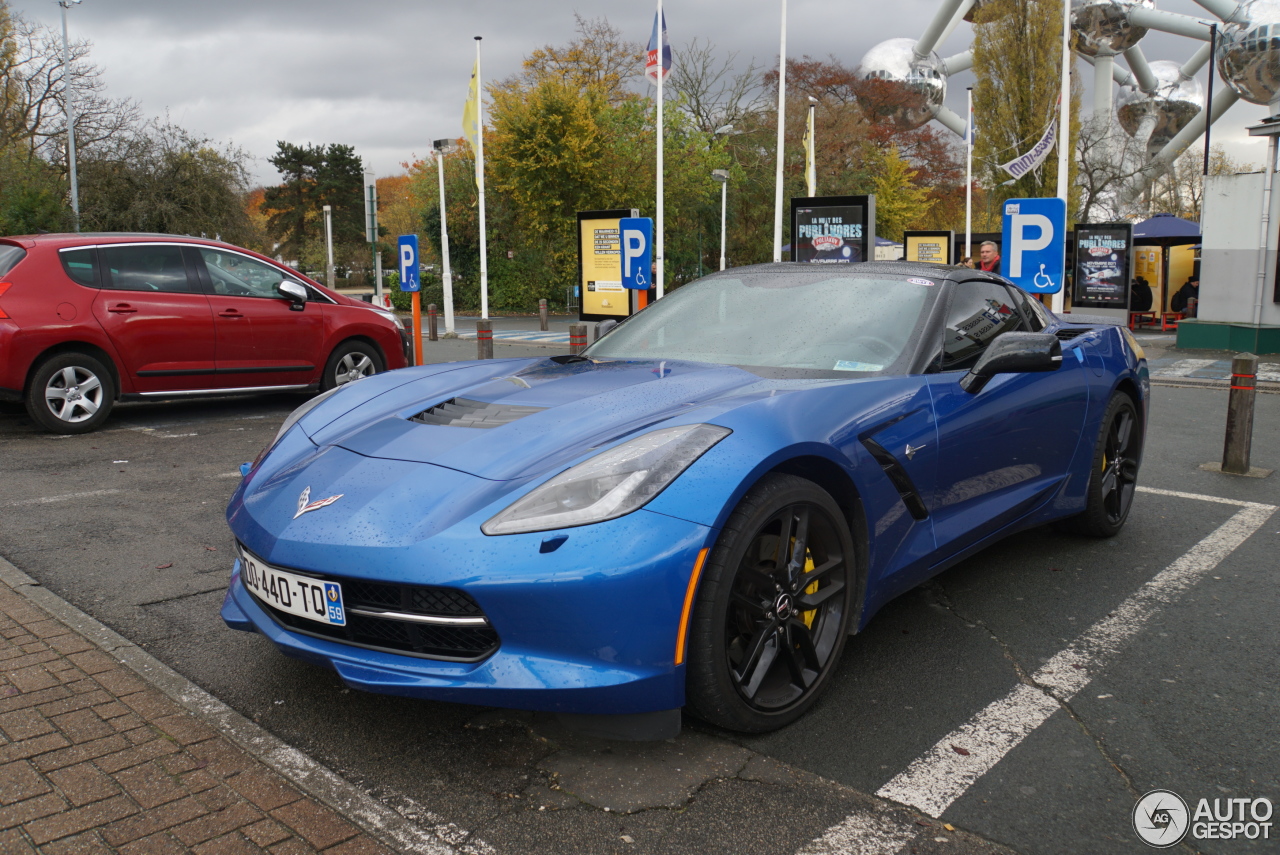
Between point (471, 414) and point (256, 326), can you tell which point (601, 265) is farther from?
point (471, 414)

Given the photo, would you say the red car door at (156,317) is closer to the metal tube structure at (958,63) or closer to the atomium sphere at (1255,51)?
the atomium sphere at (1255,51)

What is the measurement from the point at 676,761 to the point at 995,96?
41.9 metres

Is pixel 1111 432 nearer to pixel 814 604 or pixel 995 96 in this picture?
pixel 814 604

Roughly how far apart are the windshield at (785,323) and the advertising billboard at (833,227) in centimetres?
1207

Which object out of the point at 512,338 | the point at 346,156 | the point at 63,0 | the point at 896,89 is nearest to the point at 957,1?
the point at 896,89

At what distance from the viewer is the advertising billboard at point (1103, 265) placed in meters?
21.5

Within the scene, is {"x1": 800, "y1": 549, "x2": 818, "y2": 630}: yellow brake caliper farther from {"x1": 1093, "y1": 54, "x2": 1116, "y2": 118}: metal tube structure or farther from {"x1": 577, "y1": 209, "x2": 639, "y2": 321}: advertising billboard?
{"x1": 1093, "y1": 54, "x2": 1116, "y2": 118}: metal tube structure

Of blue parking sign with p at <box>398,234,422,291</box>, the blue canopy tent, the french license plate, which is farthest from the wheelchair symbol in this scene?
the blue canopy tent

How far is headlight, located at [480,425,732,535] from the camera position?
2438mm

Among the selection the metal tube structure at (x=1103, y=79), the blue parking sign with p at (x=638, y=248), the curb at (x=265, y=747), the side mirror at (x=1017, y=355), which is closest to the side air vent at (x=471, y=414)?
the curb at (x=265, y=747)

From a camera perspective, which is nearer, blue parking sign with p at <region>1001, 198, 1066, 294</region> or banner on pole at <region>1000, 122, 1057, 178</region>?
blue parking sign with p at <region>1001, 198, 1066, 294</region>

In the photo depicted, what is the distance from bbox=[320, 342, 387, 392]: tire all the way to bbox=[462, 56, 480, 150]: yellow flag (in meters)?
15.0

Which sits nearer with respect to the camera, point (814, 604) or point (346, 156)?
point (814, 604)

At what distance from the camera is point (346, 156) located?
8688 centimetres
